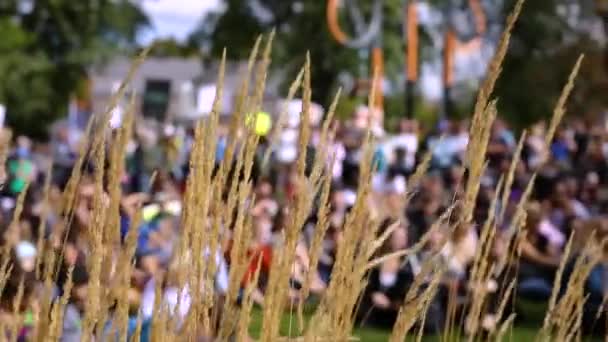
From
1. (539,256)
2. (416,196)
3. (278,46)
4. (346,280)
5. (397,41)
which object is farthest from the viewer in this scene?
(397,41)

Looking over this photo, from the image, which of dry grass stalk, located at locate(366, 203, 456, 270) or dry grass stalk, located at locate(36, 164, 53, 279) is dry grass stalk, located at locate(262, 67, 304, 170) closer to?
dry grass stalk, located at locate(366, 203, 456, 270)

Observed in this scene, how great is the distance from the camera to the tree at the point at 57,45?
40719 millimetres

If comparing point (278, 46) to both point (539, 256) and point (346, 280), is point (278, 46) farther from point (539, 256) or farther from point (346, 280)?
point (346, 280)

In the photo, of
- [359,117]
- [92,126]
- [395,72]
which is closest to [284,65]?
[395,72]

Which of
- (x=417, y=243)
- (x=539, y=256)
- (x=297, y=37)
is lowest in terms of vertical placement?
(x=417, y=243)

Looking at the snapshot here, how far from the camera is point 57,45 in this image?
43.2m

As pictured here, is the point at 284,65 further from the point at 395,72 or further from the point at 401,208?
the point at 401,208

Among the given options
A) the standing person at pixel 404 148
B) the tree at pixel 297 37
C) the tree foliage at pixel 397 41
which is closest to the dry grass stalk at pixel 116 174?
the standing person at pixel 404 148

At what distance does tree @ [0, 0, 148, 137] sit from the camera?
4072cm

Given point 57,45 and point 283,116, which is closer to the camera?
point 283,116

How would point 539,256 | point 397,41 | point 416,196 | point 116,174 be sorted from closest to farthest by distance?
point 116,174, point 416,196, point 539,256, point 397,41

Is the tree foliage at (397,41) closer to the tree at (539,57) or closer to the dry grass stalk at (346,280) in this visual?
the tree at (539,57)

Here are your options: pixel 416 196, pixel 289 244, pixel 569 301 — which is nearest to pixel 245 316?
pixel 289 244

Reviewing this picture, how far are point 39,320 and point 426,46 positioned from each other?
151ft
